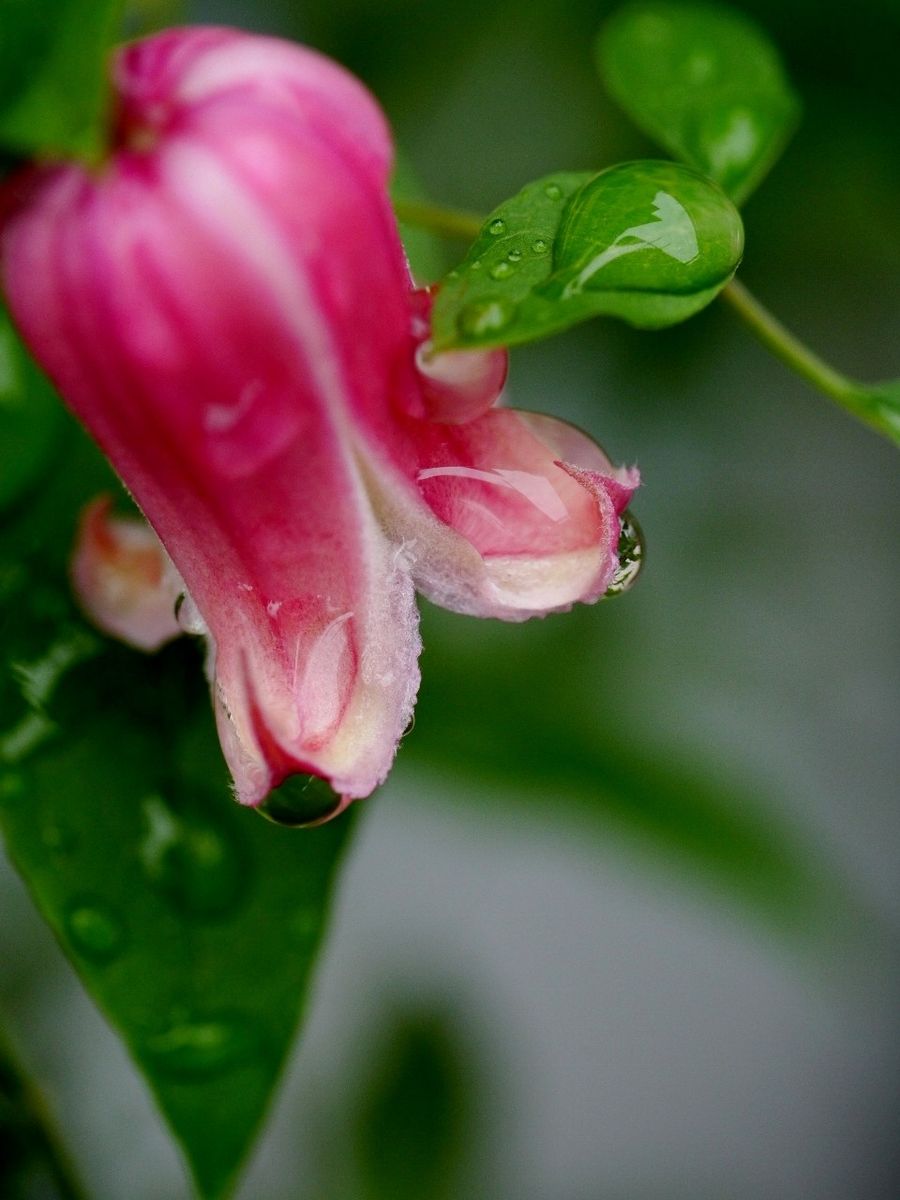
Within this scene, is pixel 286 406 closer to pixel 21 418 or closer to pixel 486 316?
pixel 486 316

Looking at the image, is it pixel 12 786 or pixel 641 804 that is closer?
pixel 12 786

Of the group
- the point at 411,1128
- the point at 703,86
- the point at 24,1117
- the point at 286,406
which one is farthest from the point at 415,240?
the point at 411,1128

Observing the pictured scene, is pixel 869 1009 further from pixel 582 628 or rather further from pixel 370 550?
pixel 370 550

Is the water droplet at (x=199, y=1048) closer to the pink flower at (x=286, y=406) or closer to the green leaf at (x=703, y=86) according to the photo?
the pink flower at (x=286, y=406)

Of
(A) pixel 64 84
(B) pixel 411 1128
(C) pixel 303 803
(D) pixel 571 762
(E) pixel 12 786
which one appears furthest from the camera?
(B) pixel 411 1128

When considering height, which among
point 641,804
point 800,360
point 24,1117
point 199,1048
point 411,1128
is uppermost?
point 800,360

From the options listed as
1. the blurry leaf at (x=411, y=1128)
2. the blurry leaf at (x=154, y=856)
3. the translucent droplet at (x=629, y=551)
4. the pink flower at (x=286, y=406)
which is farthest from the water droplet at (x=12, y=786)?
the blurry leaf at (x=411, y=1128)

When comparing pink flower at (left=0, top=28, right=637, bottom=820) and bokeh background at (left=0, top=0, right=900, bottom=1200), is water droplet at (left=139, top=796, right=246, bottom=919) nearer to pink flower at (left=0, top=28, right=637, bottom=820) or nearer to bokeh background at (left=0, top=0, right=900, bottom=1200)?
pink flower at (left=0, top=28, right=637, bottom=820)
